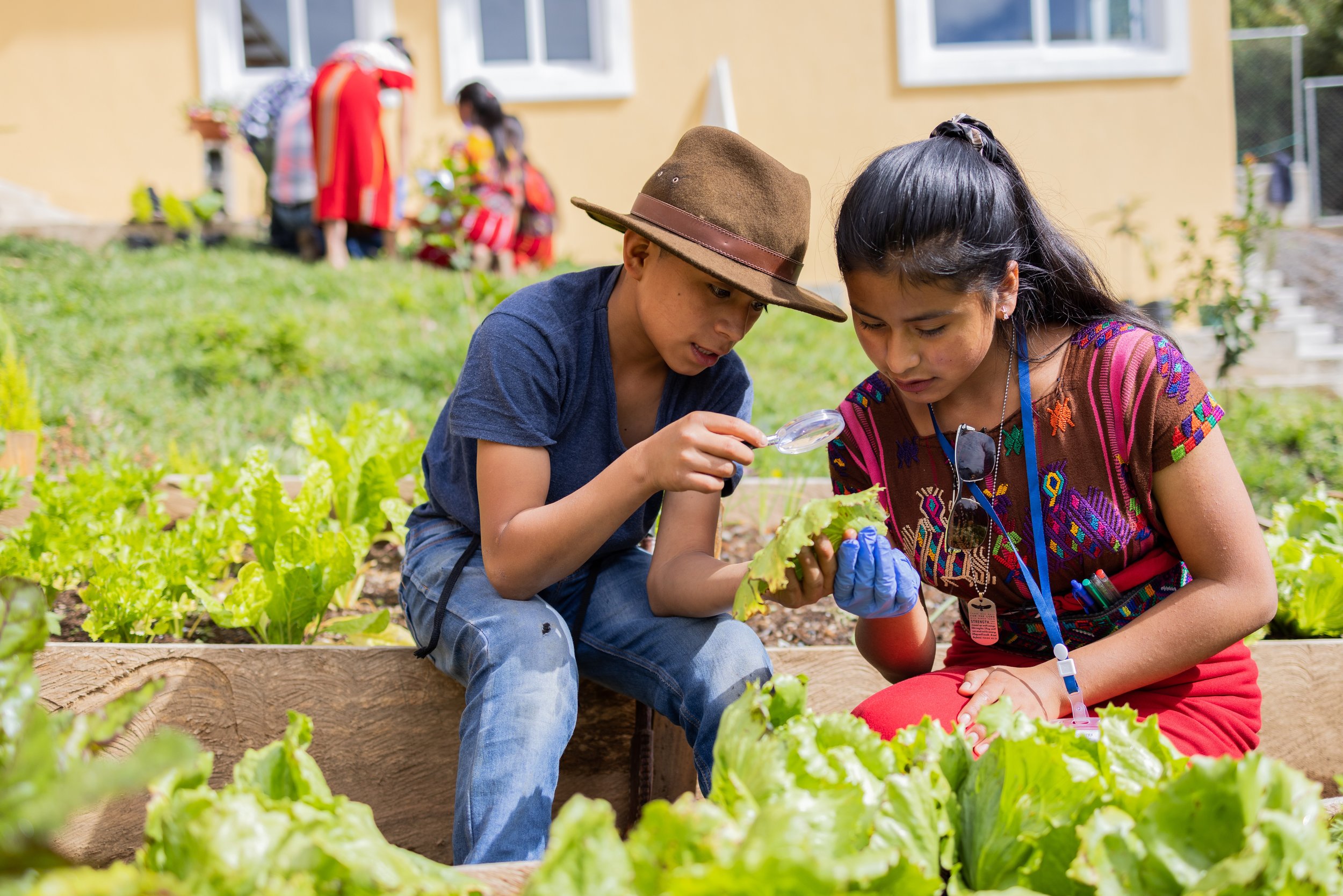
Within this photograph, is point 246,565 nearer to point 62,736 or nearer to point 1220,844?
point 62,736

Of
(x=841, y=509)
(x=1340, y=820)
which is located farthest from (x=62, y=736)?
(x=1340, y=820)

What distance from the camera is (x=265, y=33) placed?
8641mm

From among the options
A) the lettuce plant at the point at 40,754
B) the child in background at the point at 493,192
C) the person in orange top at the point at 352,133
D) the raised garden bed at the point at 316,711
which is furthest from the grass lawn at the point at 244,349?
the lettuce plant at the point at 40,754

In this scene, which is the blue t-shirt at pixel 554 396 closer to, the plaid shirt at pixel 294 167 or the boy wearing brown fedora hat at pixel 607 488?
the boy wearing brown fedora hat at pixel 607 488

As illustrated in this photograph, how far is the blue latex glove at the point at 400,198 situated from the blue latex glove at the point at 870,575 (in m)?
6.43

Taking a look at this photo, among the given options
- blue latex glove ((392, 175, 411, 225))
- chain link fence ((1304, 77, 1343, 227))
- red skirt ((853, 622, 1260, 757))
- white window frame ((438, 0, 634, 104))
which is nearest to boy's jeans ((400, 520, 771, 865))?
red skirt ((853, 622, 1260, 757))

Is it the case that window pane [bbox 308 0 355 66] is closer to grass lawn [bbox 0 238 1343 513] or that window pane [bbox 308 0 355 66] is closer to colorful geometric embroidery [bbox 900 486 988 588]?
grass lawn [bbox 0 238 1343 513]

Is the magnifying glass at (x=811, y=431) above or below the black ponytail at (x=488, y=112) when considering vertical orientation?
below

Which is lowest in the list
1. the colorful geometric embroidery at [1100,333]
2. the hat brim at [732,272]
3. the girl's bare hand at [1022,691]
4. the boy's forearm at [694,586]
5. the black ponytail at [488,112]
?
the girl's bare hand at [1022,691]

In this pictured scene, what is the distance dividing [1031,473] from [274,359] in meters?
3.98

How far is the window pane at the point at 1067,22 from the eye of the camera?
27.7 feet

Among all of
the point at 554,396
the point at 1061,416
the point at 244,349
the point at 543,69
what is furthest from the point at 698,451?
the point at 543,69

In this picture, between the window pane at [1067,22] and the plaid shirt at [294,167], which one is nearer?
the plaid shirt at [294,167]

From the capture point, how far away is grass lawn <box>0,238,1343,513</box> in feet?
13.9
